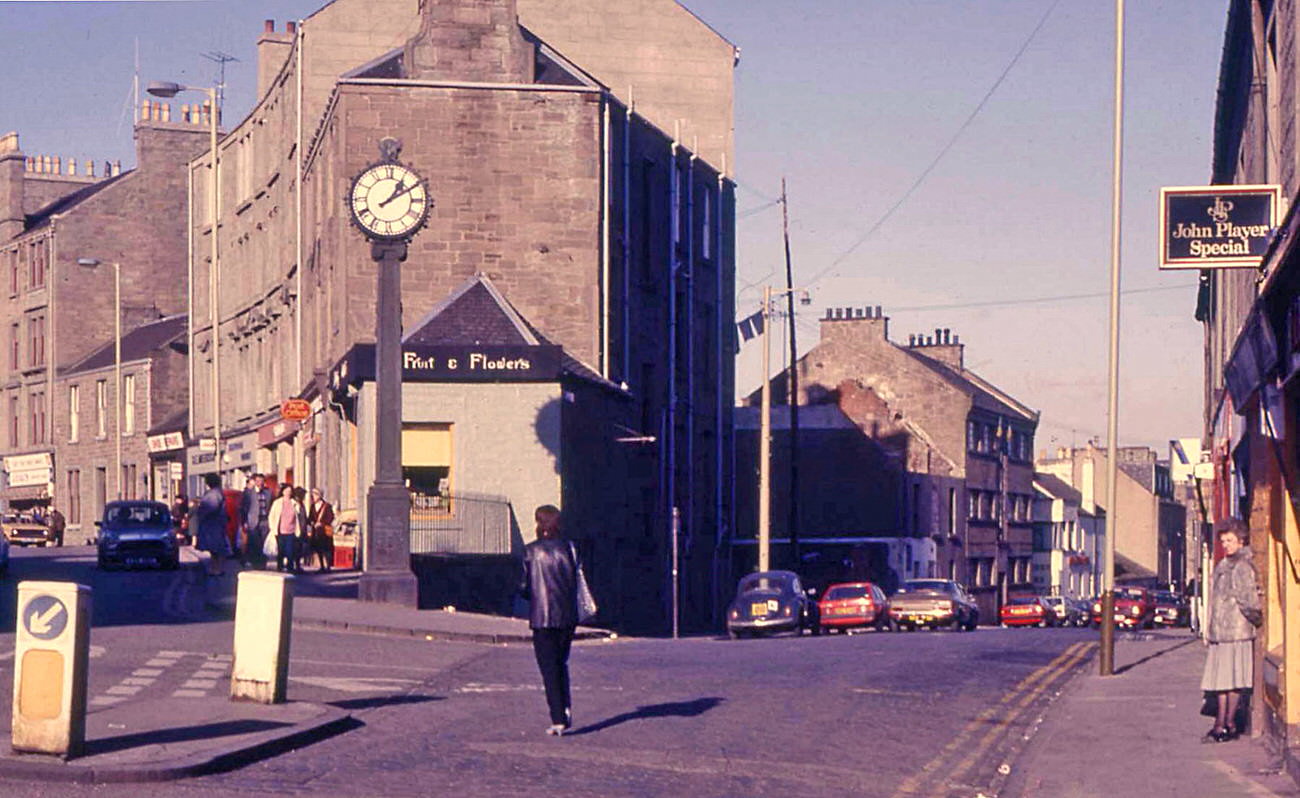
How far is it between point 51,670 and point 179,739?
1.41m

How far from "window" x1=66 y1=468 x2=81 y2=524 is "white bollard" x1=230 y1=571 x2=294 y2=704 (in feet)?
210

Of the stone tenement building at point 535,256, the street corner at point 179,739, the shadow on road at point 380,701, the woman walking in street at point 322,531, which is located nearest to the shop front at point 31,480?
the stone tenement building at point 535,256

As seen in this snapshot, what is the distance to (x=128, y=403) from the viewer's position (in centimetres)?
7356

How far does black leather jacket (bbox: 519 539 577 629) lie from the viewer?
51.6 feet

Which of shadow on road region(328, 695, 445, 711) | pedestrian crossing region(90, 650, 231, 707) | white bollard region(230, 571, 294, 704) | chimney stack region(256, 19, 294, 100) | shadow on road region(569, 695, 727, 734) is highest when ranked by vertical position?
chimney stack region(256, 19, 294, 100)

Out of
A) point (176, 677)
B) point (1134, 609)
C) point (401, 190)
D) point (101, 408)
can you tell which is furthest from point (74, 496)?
point (176, 677)

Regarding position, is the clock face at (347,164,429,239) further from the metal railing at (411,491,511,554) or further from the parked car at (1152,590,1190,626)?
the parked car at (1152,590,1190,626)

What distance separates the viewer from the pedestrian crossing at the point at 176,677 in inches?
669

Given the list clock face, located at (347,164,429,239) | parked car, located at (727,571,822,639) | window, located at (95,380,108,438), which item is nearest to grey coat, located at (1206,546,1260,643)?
clock face, located at (347,164,429,239)

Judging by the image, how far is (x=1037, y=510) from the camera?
97.4m

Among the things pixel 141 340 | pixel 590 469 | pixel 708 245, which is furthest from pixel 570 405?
pixel 141 340

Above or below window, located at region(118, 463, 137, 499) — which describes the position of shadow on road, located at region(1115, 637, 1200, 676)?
below

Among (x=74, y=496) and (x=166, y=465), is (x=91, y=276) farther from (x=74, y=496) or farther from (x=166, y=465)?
(x=166, y=465)

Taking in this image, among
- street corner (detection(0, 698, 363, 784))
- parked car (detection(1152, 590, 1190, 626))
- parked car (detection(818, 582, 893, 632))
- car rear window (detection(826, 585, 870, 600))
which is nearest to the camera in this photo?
street corner (detection(0, 698, 363, 784))
